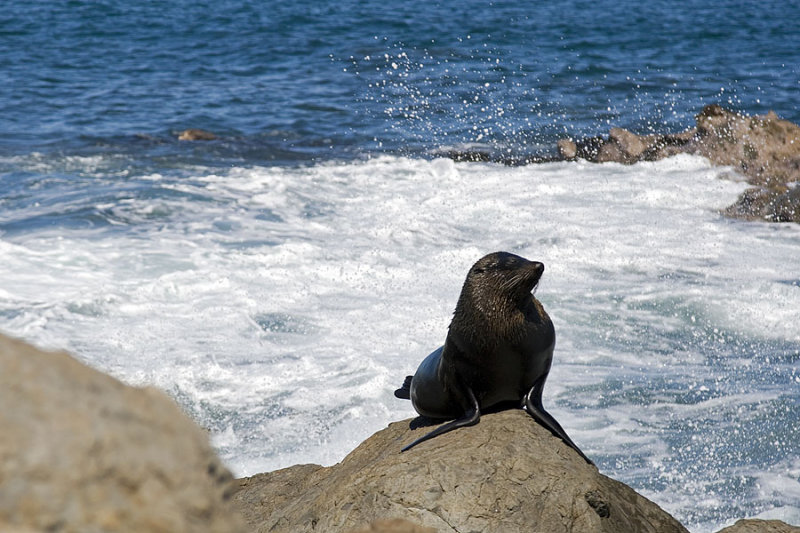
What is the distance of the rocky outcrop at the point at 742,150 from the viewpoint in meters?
13.1

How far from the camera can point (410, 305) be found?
10.0 meters

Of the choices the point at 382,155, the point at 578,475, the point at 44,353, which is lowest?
the point at 382,155

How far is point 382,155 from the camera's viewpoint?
55.7ft

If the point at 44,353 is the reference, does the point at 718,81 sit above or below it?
below

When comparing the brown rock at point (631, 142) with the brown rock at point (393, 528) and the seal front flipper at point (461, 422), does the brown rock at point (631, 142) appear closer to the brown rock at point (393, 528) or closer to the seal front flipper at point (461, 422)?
the seal front flipper at point (461, 422)

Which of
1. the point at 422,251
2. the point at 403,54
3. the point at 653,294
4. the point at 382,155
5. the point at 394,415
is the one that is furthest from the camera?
the point at 403,54

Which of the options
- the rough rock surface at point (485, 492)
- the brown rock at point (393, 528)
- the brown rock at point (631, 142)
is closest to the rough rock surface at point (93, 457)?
the brown rock at point (393, 528)

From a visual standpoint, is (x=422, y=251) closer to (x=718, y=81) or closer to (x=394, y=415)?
(x=394, y=415)

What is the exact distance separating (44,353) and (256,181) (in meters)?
13.7

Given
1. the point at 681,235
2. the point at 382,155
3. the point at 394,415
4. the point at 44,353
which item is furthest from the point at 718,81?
the point at 44,353

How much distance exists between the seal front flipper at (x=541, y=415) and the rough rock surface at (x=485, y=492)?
0.04 meters

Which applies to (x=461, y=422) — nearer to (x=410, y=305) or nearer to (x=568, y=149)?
(x=410, y=305)

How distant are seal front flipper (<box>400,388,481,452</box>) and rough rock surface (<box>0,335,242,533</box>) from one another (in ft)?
10.0

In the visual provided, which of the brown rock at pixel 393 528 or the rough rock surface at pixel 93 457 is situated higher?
the rough rock surface at pixel 93 457
